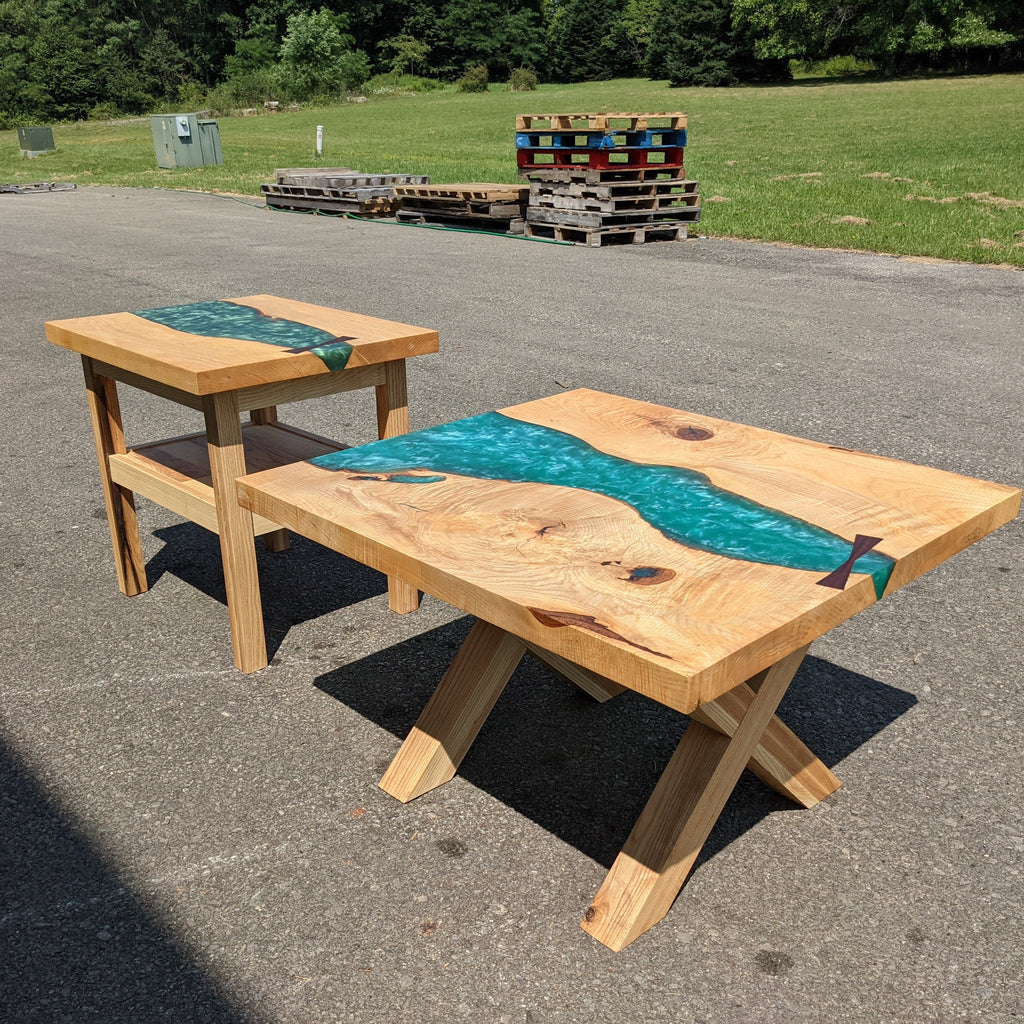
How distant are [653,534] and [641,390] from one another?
386 cm

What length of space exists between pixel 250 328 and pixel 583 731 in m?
1.58

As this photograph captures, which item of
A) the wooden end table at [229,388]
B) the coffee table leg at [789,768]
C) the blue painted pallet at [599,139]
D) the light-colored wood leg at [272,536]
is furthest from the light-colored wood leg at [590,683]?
the blue painted pallet at [599,139]

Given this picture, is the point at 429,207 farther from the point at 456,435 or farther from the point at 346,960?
the point at 346,960

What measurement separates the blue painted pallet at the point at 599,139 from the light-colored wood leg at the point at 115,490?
27.3ft

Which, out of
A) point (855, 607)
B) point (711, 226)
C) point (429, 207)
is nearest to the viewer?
point (855, 607)

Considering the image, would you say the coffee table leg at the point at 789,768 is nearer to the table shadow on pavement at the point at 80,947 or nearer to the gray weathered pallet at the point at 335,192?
the table shadow on pavement at the point at 80,947

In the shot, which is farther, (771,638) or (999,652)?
(999,652)

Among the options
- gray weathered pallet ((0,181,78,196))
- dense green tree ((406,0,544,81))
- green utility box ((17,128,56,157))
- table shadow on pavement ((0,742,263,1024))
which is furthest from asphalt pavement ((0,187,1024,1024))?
dense green tree ((406,0,544,81))

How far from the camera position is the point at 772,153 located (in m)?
19.6

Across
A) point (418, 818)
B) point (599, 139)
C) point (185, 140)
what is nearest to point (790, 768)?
point (418, 818)

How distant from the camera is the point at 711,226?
38.4 ft

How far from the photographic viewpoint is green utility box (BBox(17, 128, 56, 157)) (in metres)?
27.6

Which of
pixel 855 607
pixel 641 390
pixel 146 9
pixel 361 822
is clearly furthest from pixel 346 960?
pixel 146 9

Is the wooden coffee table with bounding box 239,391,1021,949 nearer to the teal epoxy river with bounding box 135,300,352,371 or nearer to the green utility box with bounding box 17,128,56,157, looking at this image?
the teal epoxy river with bounding box 135,300,352,371
